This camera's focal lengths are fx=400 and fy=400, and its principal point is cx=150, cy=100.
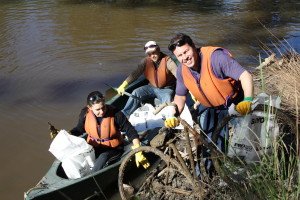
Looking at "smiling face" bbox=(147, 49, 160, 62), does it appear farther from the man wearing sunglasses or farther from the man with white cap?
the man wearing sunglasses

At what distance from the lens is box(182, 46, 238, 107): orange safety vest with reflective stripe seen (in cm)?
366

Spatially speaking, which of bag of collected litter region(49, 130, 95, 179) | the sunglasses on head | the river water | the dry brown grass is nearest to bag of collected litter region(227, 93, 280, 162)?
the dry brown grass

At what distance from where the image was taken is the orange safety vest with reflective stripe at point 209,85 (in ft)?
12.0

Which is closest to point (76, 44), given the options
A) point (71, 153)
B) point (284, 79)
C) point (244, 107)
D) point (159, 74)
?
point (159, 74)

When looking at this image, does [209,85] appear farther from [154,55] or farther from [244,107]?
[154,55]

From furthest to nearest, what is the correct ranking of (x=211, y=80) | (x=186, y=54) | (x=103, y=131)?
(x=103, y=131), (x=211, y=80), (x=186, y=54)

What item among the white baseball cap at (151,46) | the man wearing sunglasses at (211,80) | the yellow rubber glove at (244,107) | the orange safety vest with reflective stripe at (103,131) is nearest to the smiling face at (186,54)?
the man wearing sunglasses at (211,80)

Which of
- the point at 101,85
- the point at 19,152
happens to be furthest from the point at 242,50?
the point at 19,152

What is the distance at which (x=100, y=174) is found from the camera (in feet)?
14.6

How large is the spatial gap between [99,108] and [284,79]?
9.23 ft

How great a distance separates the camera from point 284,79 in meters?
5.76

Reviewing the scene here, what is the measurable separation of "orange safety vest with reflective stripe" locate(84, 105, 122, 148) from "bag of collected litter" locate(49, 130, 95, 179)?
249 mm

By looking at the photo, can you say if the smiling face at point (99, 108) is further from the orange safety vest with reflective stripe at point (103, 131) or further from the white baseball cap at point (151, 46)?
the white baseball cap at point (151, 46)

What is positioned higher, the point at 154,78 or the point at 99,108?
the point at 99,108
